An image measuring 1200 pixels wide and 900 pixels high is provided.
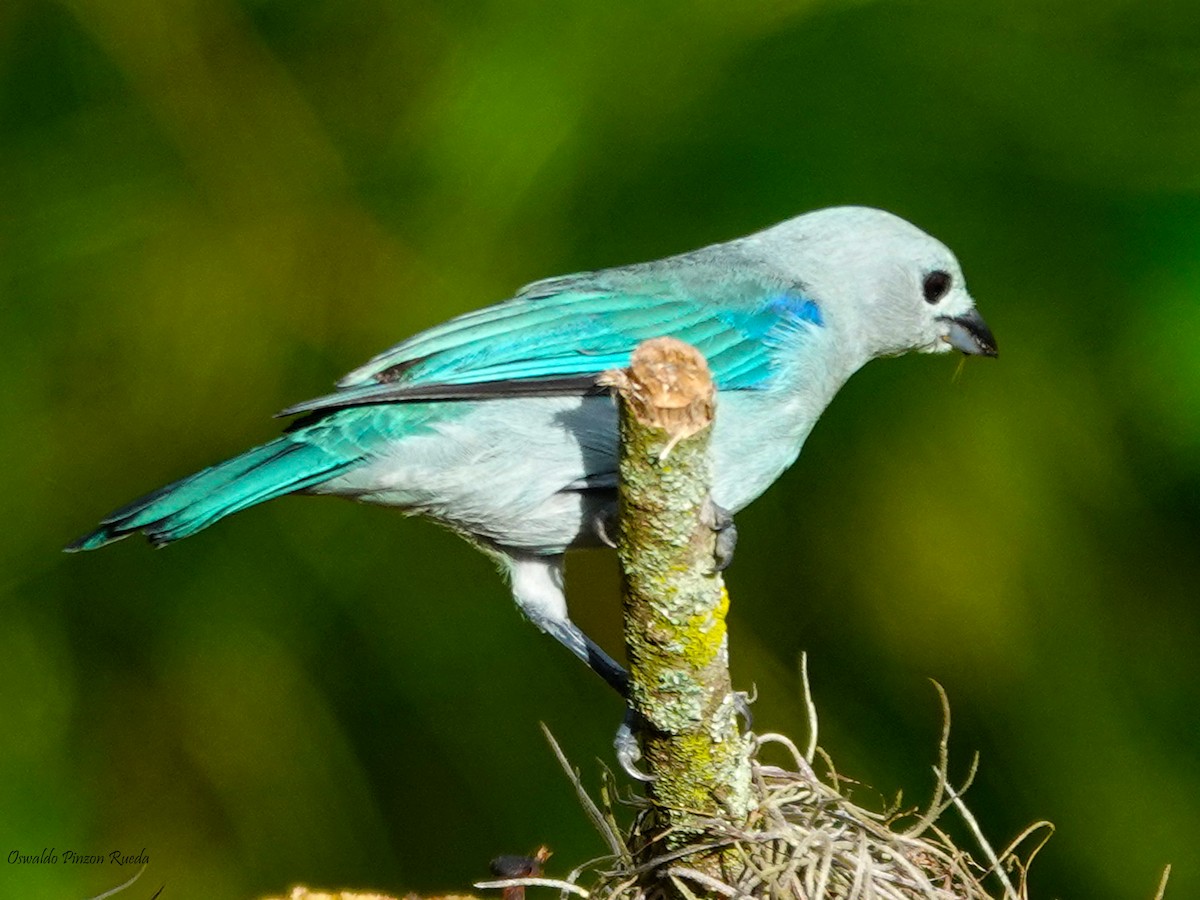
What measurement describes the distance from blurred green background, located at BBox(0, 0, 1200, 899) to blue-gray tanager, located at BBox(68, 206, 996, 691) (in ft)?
2.37

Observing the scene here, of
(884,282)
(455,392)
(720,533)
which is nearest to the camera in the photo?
(720,533)

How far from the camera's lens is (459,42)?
4668 mm

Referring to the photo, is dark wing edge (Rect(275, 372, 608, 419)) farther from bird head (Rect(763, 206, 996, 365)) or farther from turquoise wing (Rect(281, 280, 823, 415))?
bird head (Rect(763, 206, 996, 365))

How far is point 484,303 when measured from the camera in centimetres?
450

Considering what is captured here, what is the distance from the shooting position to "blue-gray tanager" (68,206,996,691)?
3.24 meters

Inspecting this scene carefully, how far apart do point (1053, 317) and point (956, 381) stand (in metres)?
0.33

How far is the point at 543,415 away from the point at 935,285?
1.26 meters

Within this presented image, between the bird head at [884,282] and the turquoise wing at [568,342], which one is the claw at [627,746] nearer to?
the turquoise wing at [568,342]

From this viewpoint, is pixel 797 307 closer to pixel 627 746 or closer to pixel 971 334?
pixel 971 334

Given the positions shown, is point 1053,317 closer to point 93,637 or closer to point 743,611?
point 743,611

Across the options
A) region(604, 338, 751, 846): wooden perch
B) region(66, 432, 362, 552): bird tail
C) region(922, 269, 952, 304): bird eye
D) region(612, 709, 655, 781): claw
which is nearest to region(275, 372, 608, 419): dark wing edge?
region(66, 432, 362, 552): bird tail

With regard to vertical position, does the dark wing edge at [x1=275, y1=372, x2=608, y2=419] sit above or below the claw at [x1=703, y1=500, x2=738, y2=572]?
above

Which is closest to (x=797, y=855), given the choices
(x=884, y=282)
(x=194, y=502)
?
(x=194, y=502)

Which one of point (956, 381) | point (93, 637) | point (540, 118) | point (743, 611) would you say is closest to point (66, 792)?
point (93, 637)
